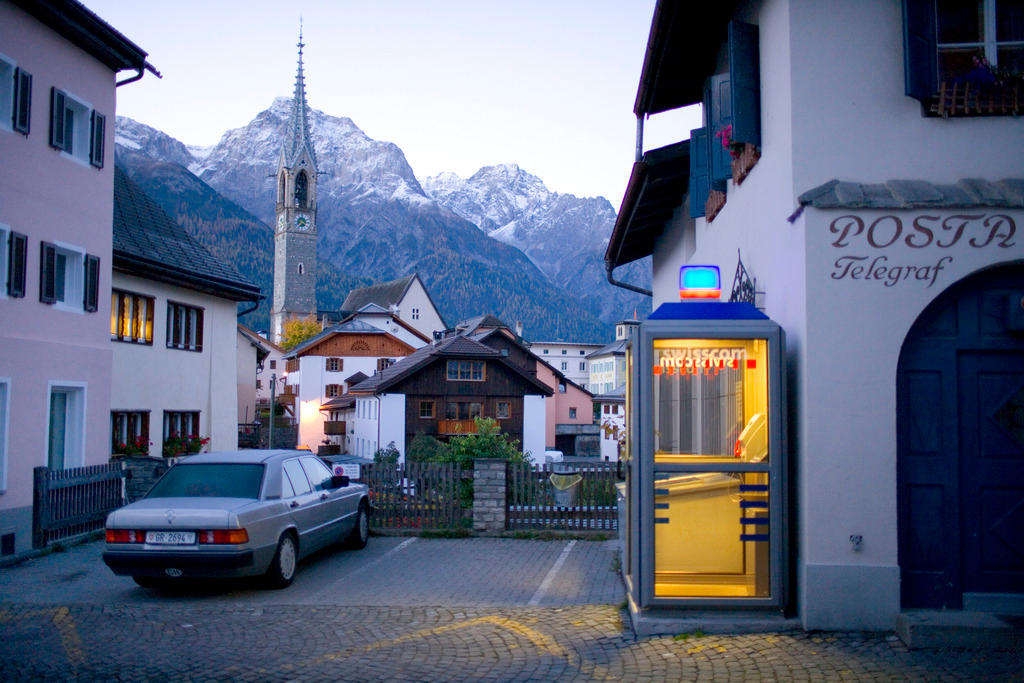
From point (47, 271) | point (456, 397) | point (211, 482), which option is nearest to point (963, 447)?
point (211, 482)

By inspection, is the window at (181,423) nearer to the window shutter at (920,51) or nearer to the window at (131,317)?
the window at (131,317)

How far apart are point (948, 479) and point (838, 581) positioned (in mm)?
1216

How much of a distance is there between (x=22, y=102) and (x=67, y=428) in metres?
5.61

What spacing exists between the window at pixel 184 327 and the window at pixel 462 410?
2566 cm

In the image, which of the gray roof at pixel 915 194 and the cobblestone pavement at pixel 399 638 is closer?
the cobblestone pavement at pixel 399 638

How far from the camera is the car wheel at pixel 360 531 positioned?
504 inches

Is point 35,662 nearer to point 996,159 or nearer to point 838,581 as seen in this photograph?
point 838,581

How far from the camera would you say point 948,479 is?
7.06 metres

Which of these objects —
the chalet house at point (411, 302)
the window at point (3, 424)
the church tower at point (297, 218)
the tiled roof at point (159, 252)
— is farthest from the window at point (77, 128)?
the church tower at point (297, 218)

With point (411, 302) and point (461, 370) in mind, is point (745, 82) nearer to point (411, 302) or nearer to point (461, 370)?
point (461, 370)

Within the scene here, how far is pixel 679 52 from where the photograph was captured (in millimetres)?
10344

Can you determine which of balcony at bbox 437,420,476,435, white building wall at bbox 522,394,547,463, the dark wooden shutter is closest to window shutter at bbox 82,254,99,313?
the dark wooden shutter

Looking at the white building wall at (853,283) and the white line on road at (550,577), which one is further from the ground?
the white building wall at (853,283)

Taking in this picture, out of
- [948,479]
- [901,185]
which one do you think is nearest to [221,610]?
[948,479]
